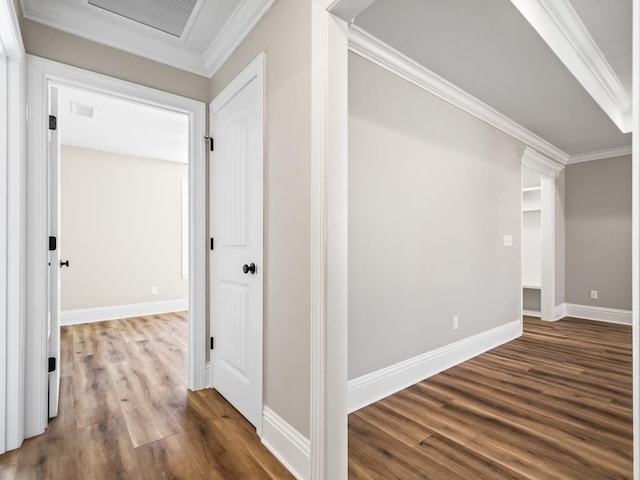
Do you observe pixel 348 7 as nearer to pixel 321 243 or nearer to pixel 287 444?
pixel 321 243

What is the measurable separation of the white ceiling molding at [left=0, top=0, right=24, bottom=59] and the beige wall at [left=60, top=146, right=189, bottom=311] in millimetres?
3383

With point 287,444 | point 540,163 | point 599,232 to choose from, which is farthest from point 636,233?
point 599,232

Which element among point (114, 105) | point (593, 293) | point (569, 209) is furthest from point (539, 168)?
point (114, 105)

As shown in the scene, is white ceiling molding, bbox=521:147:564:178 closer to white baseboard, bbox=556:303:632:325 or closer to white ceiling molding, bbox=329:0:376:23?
white baseboard, bbox=556:303:632:325

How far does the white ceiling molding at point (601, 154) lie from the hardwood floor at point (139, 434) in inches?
230

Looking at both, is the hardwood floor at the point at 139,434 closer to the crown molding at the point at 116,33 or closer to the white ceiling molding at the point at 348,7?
the white ceiling molding at the point at 348,7

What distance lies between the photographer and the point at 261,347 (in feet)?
5.99

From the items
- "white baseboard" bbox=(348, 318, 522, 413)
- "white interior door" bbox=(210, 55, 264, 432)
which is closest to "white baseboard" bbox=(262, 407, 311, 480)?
"white interior door" bbox=(210, 55, 264, 432)

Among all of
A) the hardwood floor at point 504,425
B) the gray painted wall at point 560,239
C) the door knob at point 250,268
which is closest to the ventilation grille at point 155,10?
the door knob at point 250,268

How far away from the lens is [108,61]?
2152 millimetres

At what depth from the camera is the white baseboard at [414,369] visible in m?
2.23

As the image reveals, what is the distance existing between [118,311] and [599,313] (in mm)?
7097

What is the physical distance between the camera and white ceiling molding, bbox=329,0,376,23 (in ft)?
4.47

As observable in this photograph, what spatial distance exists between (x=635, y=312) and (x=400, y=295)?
6.02 feet
